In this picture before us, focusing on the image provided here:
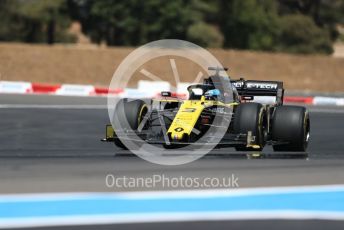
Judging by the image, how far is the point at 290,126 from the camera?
1381cm

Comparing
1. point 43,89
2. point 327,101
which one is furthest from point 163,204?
point 43,89

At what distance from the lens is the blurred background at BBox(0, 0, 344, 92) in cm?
5222

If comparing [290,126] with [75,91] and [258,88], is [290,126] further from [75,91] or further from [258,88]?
[75,91]

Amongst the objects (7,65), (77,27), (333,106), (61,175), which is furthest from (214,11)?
(61,175)

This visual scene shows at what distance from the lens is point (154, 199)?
820 cm

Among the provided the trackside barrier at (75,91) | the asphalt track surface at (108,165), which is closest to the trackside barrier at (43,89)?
the trackside barrier at (75,91)

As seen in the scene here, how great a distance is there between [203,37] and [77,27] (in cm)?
5926

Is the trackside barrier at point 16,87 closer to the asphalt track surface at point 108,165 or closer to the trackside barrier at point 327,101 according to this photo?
the trackside barrier at point 327,101

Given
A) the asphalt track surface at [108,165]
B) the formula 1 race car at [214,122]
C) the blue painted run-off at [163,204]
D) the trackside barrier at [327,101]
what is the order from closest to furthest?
the blue painted run-off at [163,204] < the asphalt track surface at [108,165] < the formula 1 race car at [214,122] < the trackside barrier at [327,101]

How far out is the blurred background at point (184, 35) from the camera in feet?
171

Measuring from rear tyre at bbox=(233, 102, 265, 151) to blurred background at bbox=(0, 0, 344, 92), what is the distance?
3647 centimetres

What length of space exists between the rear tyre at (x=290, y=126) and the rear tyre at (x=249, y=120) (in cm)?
55

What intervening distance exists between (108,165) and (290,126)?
12.8 feet

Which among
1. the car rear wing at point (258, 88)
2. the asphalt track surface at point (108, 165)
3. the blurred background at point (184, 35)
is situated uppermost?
the blurred background at point (184, 35)
